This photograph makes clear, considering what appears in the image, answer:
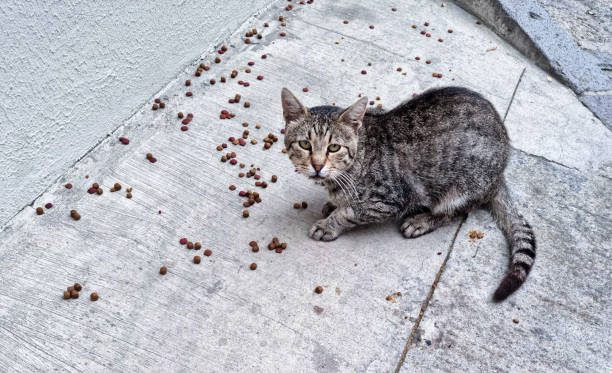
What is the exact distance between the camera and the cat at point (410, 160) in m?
3.22

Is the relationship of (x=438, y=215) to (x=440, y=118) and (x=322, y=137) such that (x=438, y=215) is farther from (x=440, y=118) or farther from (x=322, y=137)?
(x=322, y=137)

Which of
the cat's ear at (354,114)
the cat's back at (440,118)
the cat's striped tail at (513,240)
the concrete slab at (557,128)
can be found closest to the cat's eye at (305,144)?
the cat's ear at (354,114)

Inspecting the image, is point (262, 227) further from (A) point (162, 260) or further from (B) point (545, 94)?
(B) point (545, 94)

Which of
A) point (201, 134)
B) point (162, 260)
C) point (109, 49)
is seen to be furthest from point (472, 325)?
point (109, 49)

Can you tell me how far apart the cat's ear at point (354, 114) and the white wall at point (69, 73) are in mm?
2051

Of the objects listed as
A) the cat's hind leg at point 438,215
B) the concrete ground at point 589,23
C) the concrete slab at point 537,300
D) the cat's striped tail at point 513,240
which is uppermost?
the cat's hind leg at point 438,215

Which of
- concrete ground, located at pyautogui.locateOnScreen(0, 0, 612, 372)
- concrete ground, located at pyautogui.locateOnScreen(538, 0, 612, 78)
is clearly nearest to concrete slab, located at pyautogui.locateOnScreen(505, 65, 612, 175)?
concrete ground, located at pyautogui.locateOnScreen(0, 0, 612, 372)

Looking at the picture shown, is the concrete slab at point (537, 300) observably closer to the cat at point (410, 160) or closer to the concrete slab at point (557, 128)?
the cat at point (410, 160)

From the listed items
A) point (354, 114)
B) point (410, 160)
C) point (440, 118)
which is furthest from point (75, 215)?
point (440, 118)

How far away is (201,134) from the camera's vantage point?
427cm

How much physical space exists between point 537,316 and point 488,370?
531 mm

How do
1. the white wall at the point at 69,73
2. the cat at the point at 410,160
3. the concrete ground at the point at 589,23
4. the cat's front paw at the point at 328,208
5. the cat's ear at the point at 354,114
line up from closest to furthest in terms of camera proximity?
the cat's ear at the point at 354,114 → the cat at the point at 410,160 → the white wall at the point at 69,73 → the cat's front paw at the point at 328,208 → the concrete ground at the point at 589,23

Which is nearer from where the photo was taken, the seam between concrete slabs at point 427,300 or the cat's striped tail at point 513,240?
the seam between concrete slabs at point 427,300

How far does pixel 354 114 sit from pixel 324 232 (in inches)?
34.3
